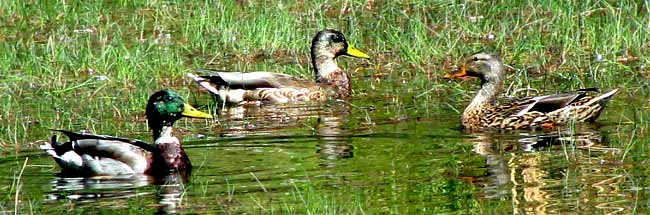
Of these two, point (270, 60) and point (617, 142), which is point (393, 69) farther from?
point (617, 142)

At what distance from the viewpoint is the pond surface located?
840 cm

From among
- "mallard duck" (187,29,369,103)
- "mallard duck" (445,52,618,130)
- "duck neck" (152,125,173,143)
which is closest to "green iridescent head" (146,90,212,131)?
"duck neck" (152,125,173,143)

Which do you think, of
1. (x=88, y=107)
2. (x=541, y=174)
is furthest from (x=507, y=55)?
(x=541, y=174)

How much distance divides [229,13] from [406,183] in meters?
7.62

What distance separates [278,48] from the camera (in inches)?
624

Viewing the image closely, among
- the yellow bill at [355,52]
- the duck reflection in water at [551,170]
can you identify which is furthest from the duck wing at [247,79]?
the duck reflection in water at [551,170]

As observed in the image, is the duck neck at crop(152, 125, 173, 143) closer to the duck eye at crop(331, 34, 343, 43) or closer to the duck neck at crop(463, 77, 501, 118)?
the duck neck at crop(463, 77, 501, 118)

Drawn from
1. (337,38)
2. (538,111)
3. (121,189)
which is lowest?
(121,189)

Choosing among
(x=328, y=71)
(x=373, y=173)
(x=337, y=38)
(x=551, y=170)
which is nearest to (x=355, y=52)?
(x=337, y=38)

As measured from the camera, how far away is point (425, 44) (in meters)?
14.9

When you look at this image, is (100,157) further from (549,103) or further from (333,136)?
(549,103)

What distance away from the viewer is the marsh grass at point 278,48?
1334 cm

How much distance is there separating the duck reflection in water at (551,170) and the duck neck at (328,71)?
122 inches

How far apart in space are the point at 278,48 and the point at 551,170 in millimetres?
6733
